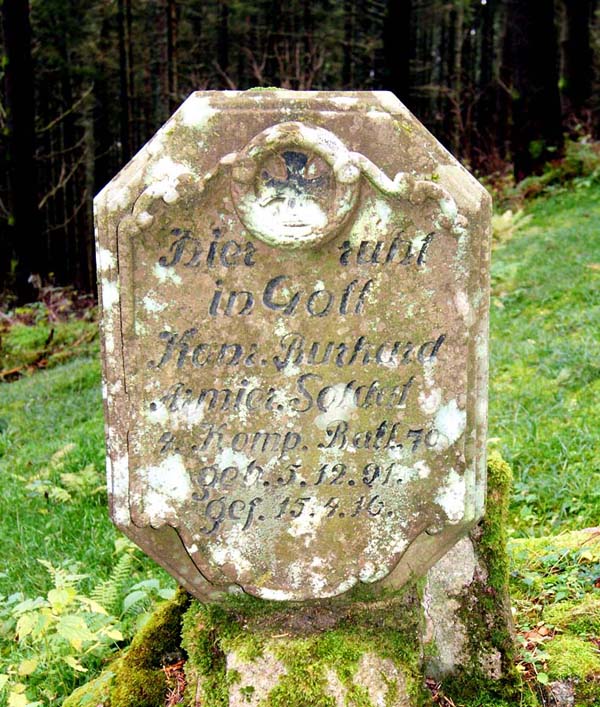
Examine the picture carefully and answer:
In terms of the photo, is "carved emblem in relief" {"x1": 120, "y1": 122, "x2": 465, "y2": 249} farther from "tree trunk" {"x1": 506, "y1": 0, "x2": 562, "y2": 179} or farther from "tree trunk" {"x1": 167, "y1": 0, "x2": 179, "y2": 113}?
"tree trunk" {"x1": 167, "y1": 0, "x2": 179, "y2": 113}

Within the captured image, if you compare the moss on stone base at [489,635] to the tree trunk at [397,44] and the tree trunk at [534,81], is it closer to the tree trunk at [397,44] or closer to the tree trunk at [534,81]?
the tree trunk at [397,44]

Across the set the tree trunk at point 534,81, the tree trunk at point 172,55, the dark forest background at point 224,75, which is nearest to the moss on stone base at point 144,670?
the dark forest background at point 224,75

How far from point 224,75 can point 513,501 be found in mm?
11499

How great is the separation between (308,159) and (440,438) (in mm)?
970

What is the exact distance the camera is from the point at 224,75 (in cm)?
1397

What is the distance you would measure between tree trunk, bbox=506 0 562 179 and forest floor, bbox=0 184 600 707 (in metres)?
4.26

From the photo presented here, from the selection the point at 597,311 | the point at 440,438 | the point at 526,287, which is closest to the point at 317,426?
the point at 440,438

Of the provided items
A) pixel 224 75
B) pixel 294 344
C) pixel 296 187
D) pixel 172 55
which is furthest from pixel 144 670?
pixel 172 55

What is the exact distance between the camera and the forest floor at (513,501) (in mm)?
3029

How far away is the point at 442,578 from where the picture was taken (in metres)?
2.85

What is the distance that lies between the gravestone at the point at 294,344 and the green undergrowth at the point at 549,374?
6.03 ft

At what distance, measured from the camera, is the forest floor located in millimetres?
3029

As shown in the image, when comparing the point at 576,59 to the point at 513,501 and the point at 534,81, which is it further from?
the point at 513,501

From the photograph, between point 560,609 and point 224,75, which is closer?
point 560,609
